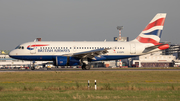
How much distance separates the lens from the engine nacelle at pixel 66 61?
4725 cm

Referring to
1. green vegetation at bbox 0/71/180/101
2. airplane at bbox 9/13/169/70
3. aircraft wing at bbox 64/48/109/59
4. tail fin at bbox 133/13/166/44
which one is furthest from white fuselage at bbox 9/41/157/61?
green vegetation at bbox 0/71/180/101

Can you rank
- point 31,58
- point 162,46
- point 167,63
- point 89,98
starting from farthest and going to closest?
point 167,63 < point 162,46 < point 31,58 < point 89,98

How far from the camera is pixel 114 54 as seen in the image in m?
51.8


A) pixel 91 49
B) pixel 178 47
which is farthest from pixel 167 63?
pixel 91 49

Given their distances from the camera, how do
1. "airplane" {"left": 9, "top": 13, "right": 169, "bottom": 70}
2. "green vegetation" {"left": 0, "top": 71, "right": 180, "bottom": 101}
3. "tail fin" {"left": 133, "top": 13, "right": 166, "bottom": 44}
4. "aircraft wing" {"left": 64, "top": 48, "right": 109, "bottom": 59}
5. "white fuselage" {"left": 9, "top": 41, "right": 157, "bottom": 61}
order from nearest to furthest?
"green vegetation" {"left": 0, "top": 71, "right": 180, "bottom": 101}, "aircraft wing" {"left": 64, "top": 48, "right": 109, "bottom": 59}, "airplane" {"left": 9, "top": 13, "right": 169, "bottom": 70}, "white fuselage" {"left": 9, "top": 41, "right": 157, "bottom": 61}, "tail fin" {"left": 133, "top": 13, "right": 166, "bottom": 44}

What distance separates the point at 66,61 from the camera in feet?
156

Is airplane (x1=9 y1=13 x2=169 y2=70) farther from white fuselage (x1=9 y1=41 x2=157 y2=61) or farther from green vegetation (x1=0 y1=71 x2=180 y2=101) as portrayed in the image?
green vegetation (x1=0 y1=71 x2=180 y2=101)

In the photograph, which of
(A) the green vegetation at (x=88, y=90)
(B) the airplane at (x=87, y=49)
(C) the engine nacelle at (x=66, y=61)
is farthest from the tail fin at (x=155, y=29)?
(A) the green vegetation at (x=88, y=90)

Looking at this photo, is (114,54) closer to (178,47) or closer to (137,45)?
(137,45)

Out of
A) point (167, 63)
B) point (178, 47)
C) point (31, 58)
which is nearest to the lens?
point (31, 58)

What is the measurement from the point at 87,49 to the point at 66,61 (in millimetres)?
5497

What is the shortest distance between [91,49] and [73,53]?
12.4 feet

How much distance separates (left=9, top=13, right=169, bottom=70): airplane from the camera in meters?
48.3

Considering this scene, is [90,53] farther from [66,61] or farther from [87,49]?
[66,61]
